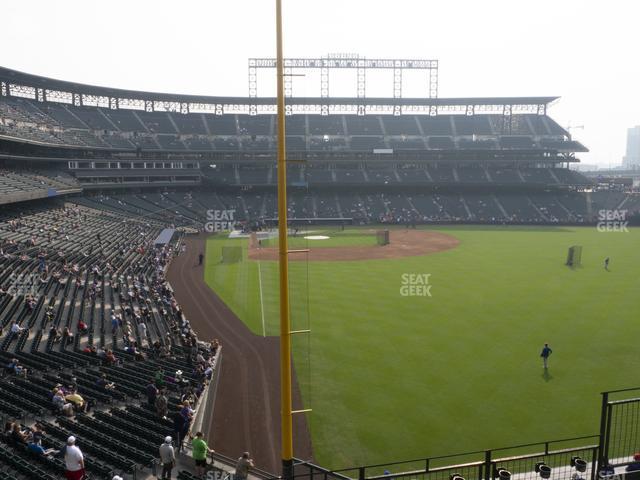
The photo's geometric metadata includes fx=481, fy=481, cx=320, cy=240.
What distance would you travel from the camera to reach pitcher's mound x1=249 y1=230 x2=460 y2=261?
163 ft

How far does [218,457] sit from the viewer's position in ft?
40.2

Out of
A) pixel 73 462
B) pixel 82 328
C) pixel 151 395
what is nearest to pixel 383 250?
pixel 82 328

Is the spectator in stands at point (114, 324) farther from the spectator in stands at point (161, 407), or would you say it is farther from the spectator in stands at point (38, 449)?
the spectator in stands at point (38, 449)

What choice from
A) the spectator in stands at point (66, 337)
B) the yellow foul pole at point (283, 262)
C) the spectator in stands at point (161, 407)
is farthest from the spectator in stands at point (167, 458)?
the spectator in stands at point (66, 337)

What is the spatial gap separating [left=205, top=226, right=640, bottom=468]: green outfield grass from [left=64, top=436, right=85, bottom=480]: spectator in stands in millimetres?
6250

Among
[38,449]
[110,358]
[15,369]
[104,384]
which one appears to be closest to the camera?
[38,449]

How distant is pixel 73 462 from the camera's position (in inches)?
388

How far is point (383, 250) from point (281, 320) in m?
46.1

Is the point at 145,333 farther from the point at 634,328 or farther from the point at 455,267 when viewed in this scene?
the point at 455,267

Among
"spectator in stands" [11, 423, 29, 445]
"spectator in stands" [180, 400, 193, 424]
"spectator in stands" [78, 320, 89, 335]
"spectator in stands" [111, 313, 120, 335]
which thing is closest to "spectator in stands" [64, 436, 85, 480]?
"spectator in stands" [11, 423, 29, 445]

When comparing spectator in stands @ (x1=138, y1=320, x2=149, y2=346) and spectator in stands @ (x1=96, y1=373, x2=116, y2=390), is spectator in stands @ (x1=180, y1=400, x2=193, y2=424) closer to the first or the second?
spectator in stands @ (x1=96, y1=373, x2=116, y2=390)

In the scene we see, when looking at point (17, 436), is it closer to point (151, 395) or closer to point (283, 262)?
point (151, 395)

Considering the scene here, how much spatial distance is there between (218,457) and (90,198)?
66699 mm

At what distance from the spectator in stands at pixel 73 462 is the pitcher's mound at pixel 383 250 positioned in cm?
3543
